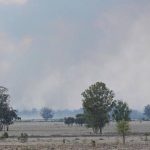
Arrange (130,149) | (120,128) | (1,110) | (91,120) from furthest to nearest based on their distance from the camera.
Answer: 1. (1,110)
2. (91,120)
3. (120,128)
4. (130,149)

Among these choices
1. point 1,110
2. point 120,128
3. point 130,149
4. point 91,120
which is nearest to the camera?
point 130,149

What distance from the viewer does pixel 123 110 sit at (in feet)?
407

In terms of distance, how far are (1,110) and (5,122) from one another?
205 inches

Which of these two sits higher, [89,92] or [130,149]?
[89,92]

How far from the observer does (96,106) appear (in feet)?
387

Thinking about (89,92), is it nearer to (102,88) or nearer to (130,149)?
(102,88)

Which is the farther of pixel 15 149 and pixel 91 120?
pixel 91 120

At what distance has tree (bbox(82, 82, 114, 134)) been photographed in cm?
11750

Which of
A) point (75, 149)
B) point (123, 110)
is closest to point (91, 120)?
point (123, 110)

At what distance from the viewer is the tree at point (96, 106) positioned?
11750 cm

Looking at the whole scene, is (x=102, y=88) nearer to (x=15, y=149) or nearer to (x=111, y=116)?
(x=111, y=116)

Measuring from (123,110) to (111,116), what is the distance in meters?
4.45

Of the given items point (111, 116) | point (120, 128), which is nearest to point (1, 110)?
point (111, 116)

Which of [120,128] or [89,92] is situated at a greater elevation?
[89,92]
